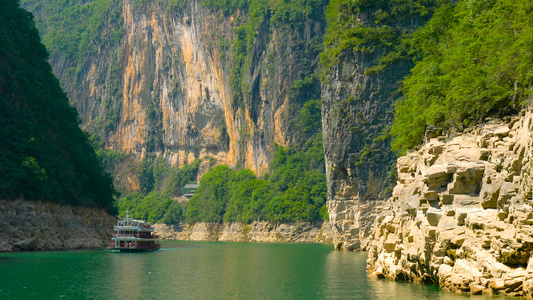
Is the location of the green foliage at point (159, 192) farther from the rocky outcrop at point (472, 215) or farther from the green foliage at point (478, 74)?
the rocky outcrop at point (472, 215)

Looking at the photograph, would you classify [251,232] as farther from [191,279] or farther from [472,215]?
[472,215]

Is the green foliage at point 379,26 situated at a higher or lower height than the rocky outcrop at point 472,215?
higher

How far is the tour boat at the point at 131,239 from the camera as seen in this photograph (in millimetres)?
79688

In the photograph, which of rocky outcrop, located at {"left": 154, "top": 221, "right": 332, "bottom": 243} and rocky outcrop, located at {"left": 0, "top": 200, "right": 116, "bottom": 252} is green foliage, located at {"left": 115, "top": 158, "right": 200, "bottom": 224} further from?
rocky outcrop, located at {"left": 0, "top": 200, "right": 116, "bottom": 252}

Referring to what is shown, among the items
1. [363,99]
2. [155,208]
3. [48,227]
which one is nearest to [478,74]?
[363,99]

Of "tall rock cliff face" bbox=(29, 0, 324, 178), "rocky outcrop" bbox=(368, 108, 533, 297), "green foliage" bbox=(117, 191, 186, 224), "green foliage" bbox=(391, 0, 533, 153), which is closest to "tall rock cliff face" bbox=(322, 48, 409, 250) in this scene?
"green foliage" bbox=(391, 0, 533, 153)

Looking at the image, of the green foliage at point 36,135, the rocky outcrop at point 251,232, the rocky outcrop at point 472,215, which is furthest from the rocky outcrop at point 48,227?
the rocky outcrop at point 472,215

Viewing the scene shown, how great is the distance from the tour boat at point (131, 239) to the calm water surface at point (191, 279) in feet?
41.9

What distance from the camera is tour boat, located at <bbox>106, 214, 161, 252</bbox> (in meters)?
79.7

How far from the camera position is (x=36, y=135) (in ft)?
260

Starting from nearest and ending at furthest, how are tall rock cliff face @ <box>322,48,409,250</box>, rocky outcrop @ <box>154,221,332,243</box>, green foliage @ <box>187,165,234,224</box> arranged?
tall rock cliff face @ <box>322,48,409,250</box>
rocky outcrop @ <box>154,221,332,243</box>
green foliage @ <box>187,165,234,224</box>

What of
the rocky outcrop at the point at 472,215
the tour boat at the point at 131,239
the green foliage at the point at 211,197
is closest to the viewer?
the rocky outcrop at the point at 472,215

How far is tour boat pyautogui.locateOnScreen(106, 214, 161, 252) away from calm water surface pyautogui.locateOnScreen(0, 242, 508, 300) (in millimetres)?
12771

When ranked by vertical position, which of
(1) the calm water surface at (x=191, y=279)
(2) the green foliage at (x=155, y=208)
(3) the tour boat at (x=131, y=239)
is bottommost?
(1) the calm water surface at (x=191, y=279)
